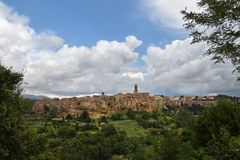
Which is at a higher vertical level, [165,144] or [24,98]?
[24,98]

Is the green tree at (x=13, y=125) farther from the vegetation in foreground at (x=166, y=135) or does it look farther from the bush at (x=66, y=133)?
the bush at (x=66, y=133)

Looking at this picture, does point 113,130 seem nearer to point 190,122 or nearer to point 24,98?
point 190,122

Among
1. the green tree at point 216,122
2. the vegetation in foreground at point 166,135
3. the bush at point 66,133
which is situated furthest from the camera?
the bush at point 66,133

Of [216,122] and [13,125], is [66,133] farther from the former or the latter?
[13,125]

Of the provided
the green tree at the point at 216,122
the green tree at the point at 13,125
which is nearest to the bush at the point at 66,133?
the green tree at the point at 216,122

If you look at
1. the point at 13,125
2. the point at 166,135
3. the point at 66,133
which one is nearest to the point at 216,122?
the point at 166,135

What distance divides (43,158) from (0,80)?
601 cm

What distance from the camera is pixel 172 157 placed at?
63906mm

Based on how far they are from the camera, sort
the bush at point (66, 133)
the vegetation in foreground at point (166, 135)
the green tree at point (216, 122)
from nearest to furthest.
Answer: the vegetation in foreground at point (166, 135) → the green tree at point (216, 122) → the bush at point (66, 133)

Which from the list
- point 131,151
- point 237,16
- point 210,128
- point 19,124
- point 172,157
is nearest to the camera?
point 237,16

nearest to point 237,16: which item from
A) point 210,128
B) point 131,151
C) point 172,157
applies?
point 210,128

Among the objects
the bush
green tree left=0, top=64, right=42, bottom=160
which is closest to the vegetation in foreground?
green tree left=0, top=64, right=42, bottom=160

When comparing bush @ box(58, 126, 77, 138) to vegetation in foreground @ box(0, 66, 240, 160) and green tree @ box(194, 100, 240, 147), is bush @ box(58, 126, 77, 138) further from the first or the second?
green tree @ box(194, 100, 240, 147)

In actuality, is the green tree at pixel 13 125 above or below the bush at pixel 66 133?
above
